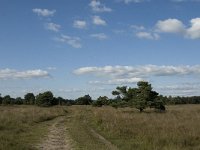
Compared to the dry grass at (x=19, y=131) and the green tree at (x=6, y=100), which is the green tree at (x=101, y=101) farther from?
the dry grass at (x=19, y=131)

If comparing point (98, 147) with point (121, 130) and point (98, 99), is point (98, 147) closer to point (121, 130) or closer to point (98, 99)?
point (121, 130)

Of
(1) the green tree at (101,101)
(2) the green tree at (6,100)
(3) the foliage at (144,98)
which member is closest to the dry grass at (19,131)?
(3) the foliage at (144,98)

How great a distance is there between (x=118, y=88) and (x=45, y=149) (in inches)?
1793

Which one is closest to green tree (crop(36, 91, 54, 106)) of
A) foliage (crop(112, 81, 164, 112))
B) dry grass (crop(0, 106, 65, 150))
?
foliage (crop(112, 81, 164, 112))

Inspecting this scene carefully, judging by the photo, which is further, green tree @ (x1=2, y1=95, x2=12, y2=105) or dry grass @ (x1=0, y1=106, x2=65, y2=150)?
green tree @ (x1=2, y1=95, x2=12, y2=105)

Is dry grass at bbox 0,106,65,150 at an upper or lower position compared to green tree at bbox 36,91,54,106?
lower

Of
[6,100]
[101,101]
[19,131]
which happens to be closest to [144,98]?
[19,131]

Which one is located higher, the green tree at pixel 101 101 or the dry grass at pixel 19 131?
the green tree at pixel 101 101

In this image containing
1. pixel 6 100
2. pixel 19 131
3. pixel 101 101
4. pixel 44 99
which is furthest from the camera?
pixel 6 100

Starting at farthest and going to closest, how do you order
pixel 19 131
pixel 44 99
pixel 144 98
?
pixel 44 99, pixel 144 98, pixel 19 131

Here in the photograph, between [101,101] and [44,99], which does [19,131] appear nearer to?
[101,101]

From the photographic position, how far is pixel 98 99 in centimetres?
9706

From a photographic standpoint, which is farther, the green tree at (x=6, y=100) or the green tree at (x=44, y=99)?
the green tree at (x=6, y=100)

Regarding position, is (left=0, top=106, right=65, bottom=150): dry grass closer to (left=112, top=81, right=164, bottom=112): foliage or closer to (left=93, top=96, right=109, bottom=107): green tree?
(left=112, top=81, right=164, bottom=112): foliage
